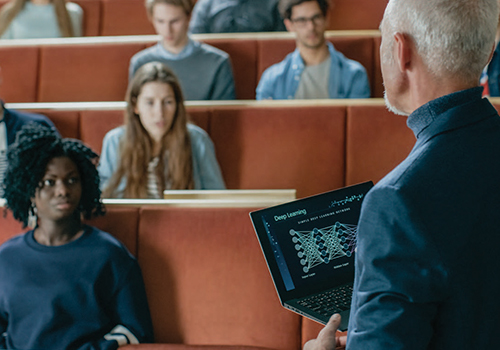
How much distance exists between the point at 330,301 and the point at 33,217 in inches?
15.2

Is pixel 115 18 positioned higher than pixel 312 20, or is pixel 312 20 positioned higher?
pixel 115 18

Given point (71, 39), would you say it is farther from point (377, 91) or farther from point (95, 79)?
point (377, 91)

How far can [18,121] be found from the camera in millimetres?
933

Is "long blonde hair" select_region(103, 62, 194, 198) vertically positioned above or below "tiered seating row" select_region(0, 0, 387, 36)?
below

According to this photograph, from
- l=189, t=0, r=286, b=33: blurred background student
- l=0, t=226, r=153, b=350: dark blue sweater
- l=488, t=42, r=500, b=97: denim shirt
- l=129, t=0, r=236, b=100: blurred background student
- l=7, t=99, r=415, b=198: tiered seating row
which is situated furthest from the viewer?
l=189, t=0, r=286, b=33: blurred background student

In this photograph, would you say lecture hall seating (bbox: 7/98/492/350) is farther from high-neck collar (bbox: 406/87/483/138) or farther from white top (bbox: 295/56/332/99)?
white top (bbox: 295/56/332/99)

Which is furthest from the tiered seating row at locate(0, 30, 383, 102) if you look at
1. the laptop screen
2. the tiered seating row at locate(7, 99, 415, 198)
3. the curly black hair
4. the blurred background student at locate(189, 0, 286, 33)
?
the laptop screen

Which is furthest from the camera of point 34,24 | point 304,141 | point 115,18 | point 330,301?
point 115,18

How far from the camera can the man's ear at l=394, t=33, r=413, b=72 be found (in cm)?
29

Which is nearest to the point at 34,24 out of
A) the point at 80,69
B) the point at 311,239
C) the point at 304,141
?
the point at 80,69

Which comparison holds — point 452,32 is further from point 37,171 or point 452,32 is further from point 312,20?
point 312,20

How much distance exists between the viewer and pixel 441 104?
279mm

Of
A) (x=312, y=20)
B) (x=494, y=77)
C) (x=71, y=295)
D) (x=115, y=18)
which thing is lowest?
(x=71, y=295)

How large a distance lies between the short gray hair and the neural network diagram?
0.49 feet
